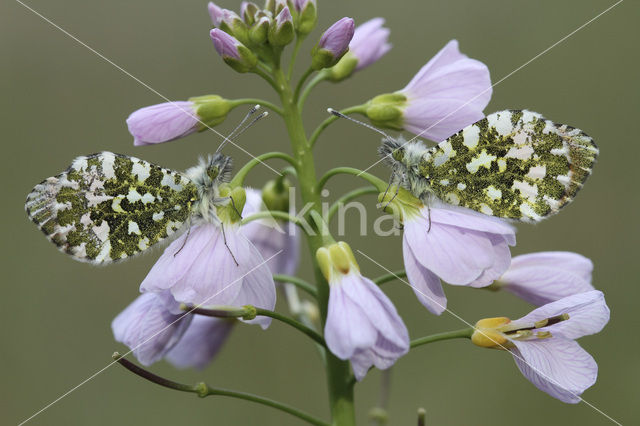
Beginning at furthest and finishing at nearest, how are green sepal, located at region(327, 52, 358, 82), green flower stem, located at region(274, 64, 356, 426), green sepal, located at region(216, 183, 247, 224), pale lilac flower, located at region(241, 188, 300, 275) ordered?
pale lilac flower, located at region(241, 188, 300, 275)
green sepal, located at region(327, 52, 358, 82)
green flower stem, located at region(274, 64, 356, 426)
green sepal, located at region(216, 183, 247, 224)

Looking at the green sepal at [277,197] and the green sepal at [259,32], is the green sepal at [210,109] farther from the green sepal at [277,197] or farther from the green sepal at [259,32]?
the green sepal at [277,197]

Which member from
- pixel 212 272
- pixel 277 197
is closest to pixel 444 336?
pixel 212 272

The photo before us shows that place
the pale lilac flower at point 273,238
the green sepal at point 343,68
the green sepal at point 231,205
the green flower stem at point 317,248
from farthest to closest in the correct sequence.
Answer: the pale lilac flower at point 273,238, the green sepal at point 343,68, the green flower stem at point 317,248, the green sepal at point 231,205

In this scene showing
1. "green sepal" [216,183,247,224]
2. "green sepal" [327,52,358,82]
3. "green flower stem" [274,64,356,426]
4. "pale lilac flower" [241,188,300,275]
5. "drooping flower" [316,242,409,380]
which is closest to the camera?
"drooping flower" [316,242,409,380]

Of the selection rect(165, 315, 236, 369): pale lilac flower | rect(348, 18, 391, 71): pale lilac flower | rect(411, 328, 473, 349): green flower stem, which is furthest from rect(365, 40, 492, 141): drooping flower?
rect(165, 315, 236, 369): pale lilac flower

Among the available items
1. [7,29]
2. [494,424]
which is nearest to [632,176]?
[494,424]

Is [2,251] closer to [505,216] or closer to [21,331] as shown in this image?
[21,331]

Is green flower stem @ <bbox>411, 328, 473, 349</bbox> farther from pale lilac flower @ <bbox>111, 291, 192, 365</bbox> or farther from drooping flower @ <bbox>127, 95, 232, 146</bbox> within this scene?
drooping flower @ <bbox>127, 95, 232, 146</bbox>

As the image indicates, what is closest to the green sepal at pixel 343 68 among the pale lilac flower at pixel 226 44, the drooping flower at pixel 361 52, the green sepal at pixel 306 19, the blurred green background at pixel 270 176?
the drooping flower at pixel 361 52
